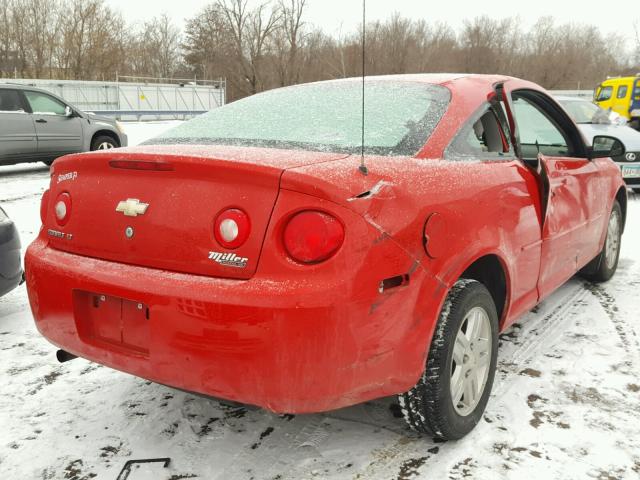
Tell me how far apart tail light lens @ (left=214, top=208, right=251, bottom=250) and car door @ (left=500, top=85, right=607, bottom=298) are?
1.71m

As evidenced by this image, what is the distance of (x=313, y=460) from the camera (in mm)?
2240

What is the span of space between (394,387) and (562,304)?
2494mm

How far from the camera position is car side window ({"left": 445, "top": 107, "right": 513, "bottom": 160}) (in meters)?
2.48

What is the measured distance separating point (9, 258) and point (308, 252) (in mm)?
2629

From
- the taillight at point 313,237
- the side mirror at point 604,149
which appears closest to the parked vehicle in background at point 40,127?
the side mirror at point 604,149

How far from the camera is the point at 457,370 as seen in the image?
2.36 metres

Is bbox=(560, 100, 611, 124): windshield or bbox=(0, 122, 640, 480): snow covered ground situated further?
bbox=(560, 100, 611, 124): windshield

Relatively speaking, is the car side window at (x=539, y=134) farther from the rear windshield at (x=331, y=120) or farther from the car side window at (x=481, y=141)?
the rear windshield at (x=331, y=120)

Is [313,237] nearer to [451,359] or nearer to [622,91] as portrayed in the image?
[451,359]

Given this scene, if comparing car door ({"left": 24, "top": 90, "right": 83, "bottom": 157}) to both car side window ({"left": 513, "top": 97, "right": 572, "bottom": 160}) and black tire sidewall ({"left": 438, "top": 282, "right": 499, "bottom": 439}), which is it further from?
black tire sidewall ({"left": 438, "top": 282, "right": 499, "bottom": 439})

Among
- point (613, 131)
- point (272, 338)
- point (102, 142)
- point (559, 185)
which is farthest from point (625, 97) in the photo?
point (272, 338)

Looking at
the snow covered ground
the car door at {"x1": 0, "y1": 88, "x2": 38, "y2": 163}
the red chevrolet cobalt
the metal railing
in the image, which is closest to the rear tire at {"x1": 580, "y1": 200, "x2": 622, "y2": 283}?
the snow covered ground

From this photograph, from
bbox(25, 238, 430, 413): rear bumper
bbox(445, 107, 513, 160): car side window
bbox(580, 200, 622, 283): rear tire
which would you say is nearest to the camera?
bbox(25, 238, 430, 413): rear bumper

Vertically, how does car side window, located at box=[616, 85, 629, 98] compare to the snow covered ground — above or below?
above
